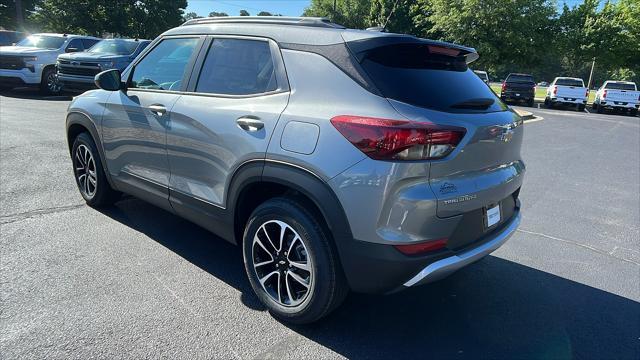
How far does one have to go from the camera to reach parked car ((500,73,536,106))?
2478cm

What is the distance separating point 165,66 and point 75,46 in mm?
14053

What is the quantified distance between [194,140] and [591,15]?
36824 millimetres

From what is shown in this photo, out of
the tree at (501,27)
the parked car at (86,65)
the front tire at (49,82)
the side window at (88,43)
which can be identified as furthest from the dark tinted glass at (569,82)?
the front tire at (49,82)

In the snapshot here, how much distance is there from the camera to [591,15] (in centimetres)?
3191

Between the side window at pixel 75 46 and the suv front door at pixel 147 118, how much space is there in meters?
13.0

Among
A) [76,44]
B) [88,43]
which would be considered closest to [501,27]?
[88,43]

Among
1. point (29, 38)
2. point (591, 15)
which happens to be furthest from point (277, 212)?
point (591, 15)

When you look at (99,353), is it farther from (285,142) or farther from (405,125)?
(405,125)

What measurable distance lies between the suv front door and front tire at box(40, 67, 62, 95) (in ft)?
41.0

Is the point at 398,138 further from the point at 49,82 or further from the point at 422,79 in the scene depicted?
the point at 49,82

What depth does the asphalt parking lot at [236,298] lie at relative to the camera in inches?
104

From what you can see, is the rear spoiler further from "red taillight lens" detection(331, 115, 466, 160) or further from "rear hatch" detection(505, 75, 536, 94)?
"rear hatch" detection(505, 75, 536, 94)

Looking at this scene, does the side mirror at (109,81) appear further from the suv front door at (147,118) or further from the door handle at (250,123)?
the door handle at (250,123)

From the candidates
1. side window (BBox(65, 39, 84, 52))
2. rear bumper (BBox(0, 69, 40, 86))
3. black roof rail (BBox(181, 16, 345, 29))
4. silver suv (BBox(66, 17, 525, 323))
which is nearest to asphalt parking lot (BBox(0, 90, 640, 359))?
silver suv (BBox(66, 17, 525, 323))
